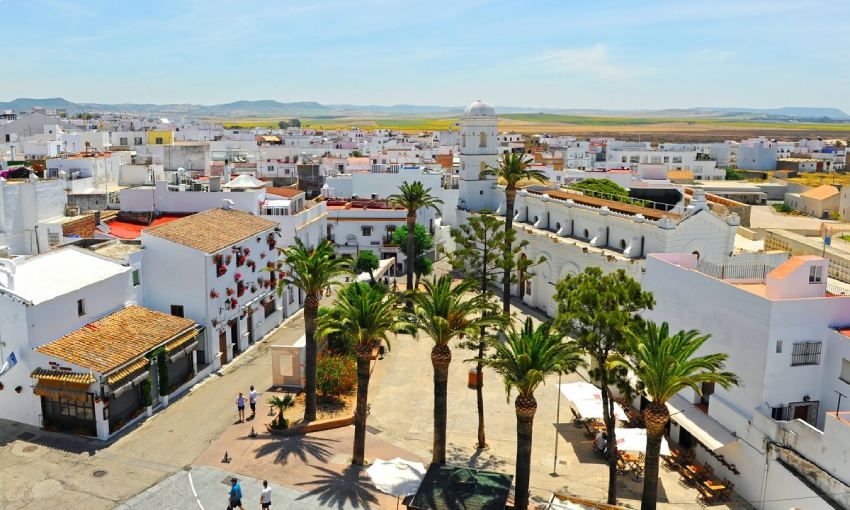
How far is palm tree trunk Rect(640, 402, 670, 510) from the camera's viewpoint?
69.8 ft

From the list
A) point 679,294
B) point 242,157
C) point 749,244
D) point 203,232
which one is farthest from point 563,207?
point 242,157

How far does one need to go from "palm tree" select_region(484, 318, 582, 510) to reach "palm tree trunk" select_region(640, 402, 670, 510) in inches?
135

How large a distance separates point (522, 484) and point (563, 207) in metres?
34.2

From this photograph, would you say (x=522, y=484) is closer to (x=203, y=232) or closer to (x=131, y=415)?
(x=131, y=415)

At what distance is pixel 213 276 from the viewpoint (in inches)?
1457

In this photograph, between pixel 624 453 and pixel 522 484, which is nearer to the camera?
pixel 522 484

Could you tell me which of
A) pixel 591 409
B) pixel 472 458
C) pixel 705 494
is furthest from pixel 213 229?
pixel 705 494

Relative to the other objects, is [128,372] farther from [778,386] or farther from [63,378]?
[778,386]

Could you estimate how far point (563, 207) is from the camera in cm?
5494

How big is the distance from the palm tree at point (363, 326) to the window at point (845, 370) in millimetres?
16568

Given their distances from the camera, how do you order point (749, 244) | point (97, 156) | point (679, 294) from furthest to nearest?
1. point (97, 156)
2. point (749, 244)
3. point (679, 294)

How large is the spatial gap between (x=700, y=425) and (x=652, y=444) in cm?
878

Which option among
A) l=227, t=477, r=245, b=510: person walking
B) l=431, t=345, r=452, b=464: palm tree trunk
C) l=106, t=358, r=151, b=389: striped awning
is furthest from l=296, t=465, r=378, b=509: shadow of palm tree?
l=106, t=358, r=151, b=389: striped awning

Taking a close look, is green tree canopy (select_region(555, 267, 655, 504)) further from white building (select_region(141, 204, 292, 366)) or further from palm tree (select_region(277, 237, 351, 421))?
white building (select_region(141, 204, 292, 366))
